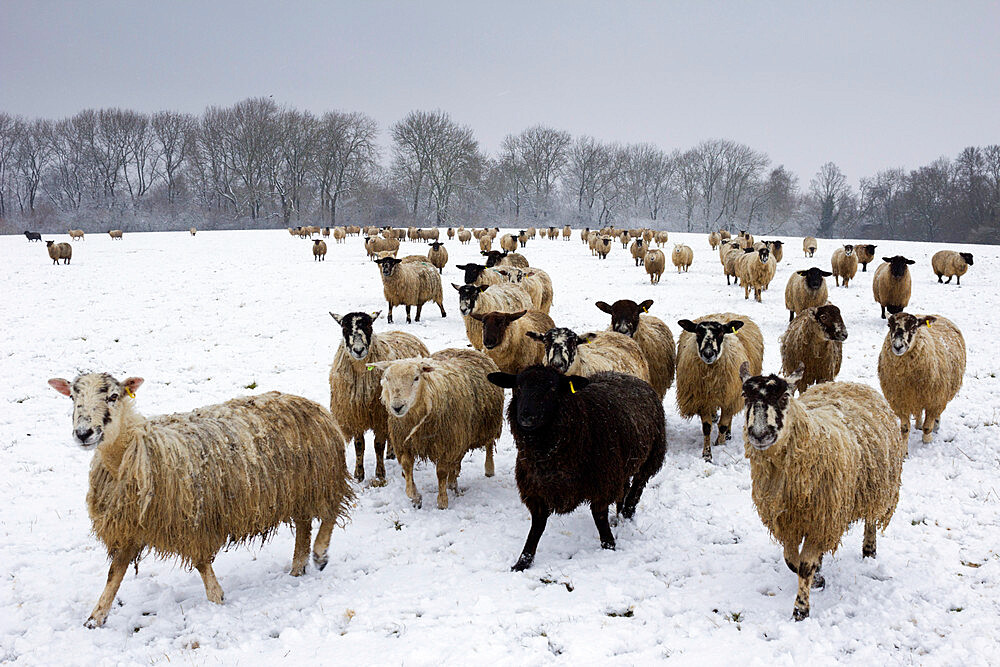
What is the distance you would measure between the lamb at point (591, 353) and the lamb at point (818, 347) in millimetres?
2514

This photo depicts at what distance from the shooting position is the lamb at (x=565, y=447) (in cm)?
489

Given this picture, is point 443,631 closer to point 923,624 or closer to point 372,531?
point 372,531

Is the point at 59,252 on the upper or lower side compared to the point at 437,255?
lower

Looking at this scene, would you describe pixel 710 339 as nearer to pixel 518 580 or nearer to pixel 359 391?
pixel 518 580

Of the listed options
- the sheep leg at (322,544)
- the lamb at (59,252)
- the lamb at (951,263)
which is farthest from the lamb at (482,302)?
the lamb at (59,252)

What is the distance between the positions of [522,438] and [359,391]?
258 cm

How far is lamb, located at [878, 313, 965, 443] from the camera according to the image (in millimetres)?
7160

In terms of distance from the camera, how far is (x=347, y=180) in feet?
245

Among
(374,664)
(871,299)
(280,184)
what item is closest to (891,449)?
(374,664)

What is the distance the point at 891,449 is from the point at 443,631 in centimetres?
393

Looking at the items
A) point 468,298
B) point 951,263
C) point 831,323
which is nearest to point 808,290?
point 831,323

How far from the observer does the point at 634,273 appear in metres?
26.4

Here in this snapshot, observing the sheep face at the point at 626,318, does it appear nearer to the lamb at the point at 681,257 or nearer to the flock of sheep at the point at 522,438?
the flock of sheep at the point at 522,438

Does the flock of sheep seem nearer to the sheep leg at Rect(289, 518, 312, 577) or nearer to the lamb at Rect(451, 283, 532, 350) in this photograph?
the sheep leg at Rect(289, 518, 312, 577)
